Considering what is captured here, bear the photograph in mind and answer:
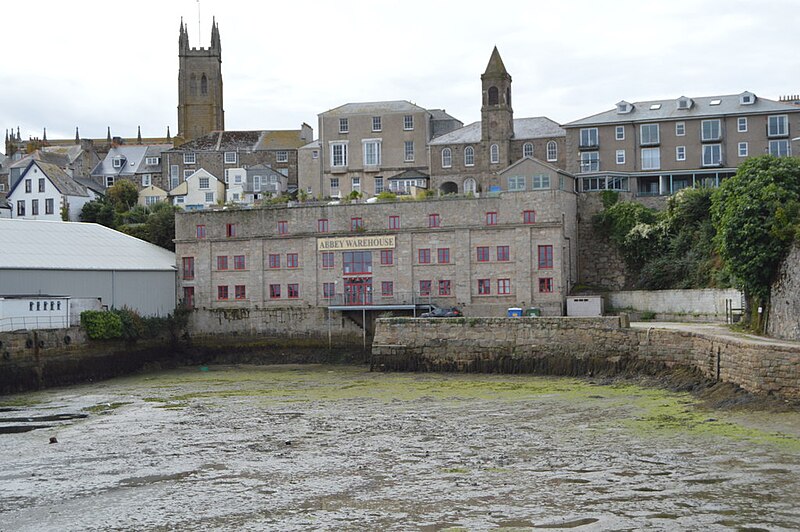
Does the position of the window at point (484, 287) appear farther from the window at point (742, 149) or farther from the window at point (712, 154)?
the window at point (742, 149)

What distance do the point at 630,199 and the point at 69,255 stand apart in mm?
30389

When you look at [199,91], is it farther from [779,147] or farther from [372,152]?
[779,147]

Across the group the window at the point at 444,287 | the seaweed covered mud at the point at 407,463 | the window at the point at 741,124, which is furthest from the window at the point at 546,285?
the window at the point at 741,124

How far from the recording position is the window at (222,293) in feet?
170

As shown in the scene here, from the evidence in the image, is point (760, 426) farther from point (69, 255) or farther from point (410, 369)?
point (69, 255)

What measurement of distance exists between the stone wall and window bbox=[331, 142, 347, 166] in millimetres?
43543

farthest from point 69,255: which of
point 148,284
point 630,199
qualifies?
point 630,199

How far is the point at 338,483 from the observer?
18.8 meters

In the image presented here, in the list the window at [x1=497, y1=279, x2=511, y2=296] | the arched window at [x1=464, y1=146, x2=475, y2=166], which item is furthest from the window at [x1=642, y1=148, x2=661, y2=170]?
the window at [x1=497, y1=279, x2=511, y2=296]

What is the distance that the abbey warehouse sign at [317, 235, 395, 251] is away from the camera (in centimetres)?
4922

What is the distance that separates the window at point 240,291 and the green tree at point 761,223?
26.9 meters

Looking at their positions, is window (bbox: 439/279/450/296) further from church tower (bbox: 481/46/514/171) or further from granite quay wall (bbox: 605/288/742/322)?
church tower (bbox: 481/46/514/171)

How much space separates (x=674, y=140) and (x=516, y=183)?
12.4 metres

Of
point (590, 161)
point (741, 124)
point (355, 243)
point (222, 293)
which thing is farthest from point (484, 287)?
point (741, 124)
